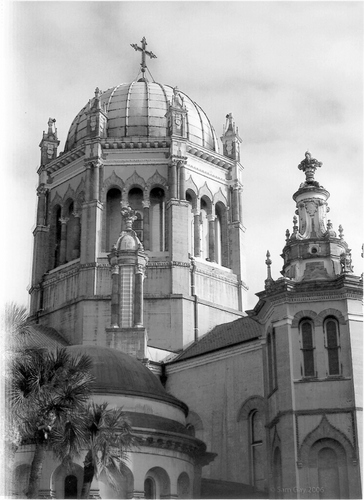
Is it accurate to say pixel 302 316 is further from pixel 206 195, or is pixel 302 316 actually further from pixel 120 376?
pixel 206 195

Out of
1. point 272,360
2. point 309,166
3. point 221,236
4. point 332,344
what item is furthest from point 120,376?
point 221,236

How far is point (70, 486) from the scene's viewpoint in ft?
113

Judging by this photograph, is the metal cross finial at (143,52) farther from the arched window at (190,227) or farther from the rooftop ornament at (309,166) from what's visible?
the rooftop ornament at (309,166)

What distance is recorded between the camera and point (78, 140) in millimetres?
62031

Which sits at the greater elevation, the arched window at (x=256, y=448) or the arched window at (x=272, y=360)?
the arched window at (x=272, y=360)

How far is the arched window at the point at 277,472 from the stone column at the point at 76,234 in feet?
88.5

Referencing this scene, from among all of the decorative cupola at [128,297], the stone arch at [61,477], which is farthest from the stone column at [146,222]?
the stone arch at [61,477]

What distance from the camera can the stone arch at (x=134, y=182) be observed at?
5803cm

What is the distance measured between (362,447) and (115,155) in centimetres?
3188

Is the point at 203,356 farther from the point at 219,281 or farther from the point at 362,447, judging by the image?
the point at 362,447

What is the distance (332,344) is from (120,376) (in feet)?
31.7

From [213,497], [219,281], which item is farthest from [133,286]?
[213,497]

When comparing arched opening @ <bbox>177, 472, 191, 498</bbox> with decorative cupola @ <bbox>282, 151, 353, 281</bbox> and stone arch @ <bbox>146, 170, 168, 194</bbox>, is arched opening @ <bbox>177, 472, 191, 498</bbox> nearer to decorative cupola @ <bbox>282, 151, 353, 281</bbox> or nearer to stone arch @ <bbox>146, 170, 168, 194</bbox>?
decorative cupola @ <bbox>282, 151, 353, 281</bbox>

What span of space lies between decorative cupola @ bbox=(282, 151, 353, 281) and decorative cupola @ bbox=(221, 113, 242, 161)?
78.7 feet
